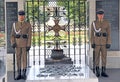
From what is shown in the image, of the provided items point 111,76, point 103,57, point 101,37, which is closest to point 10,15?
point 101,37

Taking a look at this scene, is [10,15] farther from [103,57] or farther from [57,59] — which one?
[103,57]

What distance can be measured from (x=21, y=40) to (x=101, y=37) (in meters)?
1.79

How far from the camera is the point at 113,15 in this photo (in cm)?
1107

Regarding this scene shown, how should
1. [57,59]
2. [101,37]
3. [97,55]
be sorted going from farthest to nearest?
[97,55]
[101,37]
[57,59]

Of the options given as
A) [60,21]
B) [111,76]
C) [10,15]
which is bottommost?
[111,76]

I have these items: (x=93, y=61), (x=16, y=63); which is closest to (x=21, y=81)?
(x=16, y=63)

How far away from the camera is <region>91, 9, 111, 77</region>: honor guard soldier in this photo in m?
9.89

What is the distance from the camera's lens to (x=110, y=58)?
1098 cm

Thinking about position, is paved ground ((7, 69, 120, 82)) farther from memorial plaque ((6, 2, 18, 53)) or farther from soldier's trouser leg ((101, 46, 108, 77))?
memorial plaque ((6, 2, 18, 53))

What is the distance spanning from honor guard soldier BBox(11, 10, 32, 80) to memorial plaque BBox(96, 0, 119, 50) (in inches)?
86.2

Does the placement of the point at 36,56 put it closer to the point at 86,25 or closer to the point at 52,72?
the point at 86,25

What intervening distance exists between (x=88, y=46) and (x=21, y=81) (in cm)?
236

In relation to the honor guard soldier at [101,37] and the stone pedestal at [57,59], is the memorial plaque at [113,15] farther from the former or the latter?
the stone pedestal at [57,59]

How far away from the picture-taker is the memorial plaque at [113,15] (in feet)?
36.2
